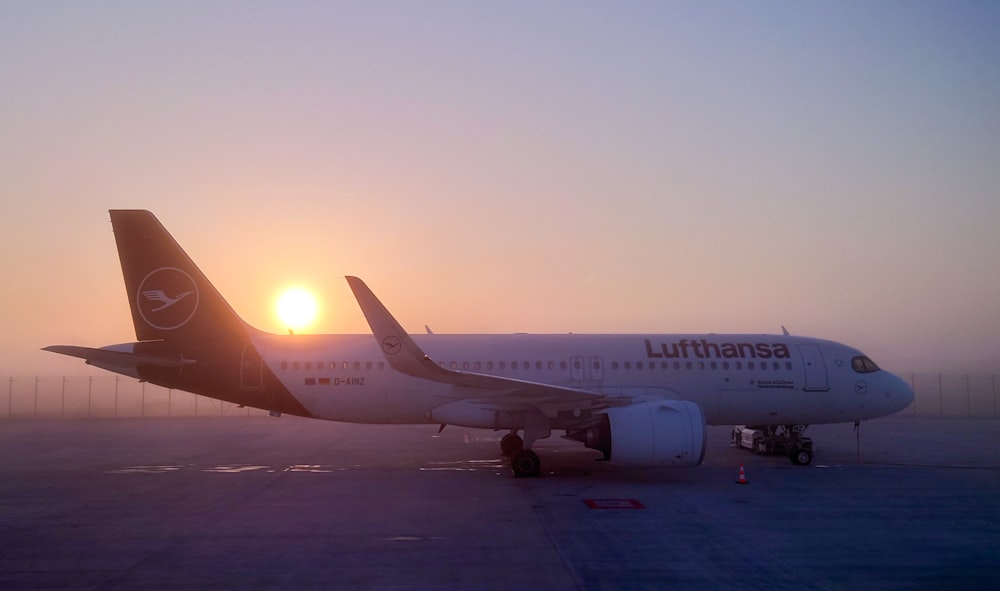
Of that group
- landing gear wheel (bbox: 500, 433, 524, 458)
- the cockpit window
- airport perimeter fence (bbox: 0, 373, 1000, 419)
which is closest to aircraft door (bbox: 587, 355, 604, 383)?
landing gear wheel (bbox: 500, 433, 524, 458)

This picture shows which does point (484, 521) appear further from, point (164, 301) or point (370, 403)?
point (164, 301)

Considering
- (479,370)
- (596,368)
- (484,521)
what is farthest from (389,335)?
(596,368)

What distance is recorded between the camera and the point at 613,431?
1368 cm

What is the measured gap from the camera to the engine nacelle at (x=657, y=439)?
13461 millimetres

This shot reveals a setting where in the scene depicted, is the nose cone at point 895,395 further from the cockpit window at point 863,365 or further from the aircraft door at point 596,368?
the aircraft door at point 596,368

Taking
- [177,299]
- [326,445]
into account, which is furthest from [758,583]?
[326,445]

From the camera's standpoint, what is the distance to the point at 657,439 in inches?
531

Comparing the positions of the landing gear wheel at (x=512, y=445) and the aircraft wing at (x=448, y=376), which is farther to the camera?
the landing gear wheel at (x=512, y=445)

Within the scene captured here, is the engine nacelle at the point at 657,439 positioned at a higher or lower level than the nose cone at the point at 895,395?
lower

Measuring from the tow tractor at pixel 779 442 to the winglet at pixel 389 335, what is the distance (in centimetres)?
870

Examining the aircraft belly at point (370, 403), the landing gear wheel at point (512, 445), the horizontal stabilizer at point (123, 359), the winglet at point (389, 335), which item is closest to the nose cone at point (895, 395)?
the landing gear wheel at point (512, 445)

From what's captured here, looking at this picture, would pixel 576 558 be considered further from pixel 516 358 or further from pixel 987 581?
pixel 516 358

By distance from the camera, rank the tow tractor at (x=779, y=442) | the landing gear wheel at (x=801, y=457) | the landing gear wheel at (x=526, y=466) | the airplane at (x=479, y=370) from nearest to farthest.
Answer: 1. the landing gear wheel at (x=526, y=466)
2. the airplane at (x=479, y=370)
3. the landing gear wheel at (x=801, y=457)
4. the tow tractor at (x=779, y=442)

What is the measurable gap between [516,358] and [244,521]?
8.08 m
